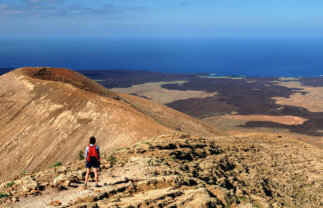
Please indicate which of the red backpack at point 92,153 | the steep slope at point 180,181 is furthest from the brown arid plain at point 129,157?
the red backpack at point 92,153

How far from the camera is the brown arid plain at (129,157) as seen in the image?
10.1 meters

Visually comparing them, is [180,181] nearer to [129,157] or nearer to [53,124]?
[129,157]

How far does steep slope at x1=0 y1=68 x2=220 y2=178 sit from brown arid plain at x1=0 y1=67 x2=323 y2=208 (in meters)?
0.09

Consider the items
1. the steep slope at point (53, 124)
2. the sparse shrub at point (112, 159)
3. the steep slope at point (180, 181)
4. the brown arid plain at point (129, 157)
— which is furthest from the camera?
the steep slope at point (53, 124)

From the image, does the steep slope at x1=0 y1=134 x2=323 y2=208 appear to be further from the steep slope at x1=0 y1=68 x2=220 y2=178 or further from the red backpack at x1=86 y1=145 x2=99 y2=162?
the steep slope at x1=0 y1=68 x2=220 y2=178

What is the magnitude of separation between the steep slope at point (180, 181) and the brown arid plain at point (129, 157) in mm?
39

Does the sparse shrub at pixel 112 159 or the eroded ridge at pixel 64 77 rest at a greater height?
the eroded ridge at pixel 64 77

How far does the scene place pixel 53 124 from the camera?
2698cm

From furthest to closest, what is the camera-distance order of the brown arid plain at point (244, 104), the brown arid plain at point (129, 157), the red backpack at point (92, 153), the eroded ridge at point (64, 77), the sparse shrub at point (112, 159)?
the brown arid plain at point (244, 104)
the eroded ridge at point (64, 77)
the sparse shrub at point (112, 159)
the brown arid plain at point (129, 157)
the red backpack at point (92, 153)

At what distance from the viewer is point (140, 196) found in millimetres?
9805

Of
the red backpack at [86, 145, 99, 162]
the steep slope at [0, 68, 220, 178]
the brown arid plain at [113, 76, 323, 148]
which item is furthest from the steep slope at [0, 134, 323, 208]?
the brown arid plain at [113, 76, 323, 148]

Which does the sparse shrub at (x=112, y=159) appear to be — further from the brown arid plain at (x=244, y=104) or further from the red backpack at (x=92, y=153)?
the brown arid plain at (x=244, y=104)

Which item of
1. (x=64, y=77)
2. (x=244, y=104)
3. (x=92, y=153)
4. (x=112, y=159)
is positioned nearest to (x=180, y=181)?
(x=92, y=153)

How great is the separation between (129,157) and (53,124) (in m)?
15.8
